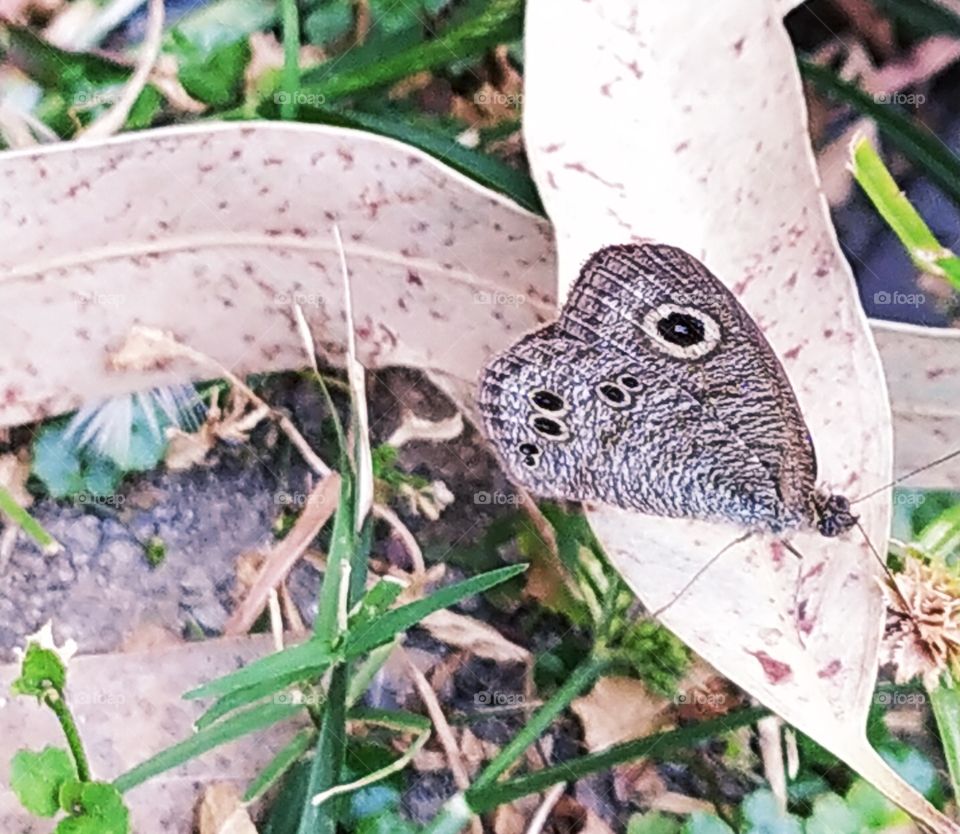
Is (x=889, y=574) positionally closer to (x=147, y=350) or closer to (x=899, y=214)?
(x=899, y=214)

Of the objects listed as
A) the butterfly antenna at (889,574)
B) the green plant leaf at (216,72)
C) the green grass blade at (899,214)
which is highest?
the green plant leaf at (216,72)

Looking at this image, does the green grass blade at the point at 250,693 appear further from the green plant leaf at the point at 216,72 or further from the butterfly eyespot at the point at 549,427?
the green plant leaf at the point at 216,72

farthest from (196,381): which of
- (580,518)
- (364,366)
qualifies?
(580,518)

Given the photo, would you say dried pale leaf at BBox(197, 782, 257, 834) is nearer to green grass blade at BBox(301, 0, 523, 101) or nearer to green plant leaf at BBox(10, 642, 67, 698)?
green plant leaf at BBox(10, 642, 67, 698)

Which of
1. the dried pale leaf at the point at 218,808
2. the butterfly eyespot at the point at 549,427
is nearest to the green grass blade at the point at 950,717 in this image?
the butterfly eyespot at the point at 549,427

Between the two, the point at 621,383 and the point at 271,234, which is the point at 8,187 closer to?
the point at 271,234

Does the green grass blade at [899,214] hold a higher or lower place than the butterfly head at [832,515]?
higher
